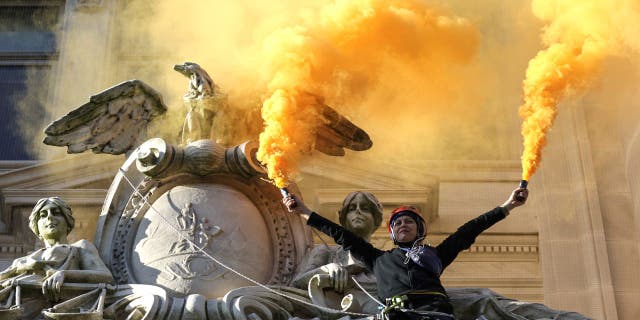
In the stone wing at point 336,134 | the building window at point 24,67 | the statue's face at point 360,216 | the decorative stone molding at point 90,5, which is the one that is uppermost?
the decorative stone molding at point 90,5

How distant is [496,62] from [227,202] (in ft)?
20.3

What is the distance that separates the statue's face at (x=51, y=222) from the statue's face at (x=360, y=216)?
2.43 metres

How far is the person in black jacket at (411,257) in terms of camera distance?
822 centimetres

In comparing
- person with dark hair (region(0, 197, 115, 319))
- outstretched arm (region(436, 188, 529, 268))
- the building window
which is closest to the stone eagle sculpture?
person with dark hair (region(0, 197, 115, 319))

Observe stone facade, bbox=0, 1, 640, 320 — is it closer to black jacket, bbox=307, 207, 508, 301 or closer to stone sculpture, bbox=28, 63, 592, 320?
stone sculpture, bbox=28, 63, 592, 320

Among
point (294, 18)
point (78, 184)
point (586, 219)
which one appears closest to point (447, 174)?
point (586, 219)

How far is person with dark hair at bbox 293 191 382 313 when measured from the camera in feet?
30.7

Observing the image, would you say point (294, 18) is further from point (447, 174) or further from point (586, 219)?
point (586, 219)

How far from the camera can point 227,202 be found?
1000 centimetres

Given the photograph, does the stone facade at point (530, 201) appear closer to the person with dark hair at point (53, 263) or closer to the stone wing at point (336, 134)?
the person with dark hair at point (53, 263)

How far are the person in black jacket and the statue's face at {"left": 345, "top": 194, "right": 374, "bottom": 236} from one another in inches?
43.4

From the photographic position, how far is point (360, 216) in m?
10.1

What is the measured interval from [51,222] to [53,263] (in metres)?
0.55

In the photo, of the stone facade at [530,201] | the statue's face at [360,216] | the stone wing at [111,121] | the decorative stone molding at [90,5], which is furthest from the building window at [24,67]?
the statue's face at [360,216]
